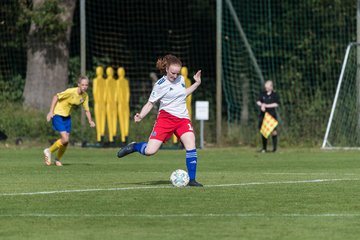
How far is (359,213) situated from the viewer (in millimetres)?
12633

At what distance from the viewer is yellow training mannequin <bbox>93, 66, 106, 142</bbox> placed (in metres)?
32.1

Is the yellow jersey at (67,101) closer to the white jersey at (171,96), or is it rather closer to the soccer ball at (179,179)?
the white jersey at (171,96)

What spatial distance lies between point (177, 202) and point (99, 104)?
18.8 metres

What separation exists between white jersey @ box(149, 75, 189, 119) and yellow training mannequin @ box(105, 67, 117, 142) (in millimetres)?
15768

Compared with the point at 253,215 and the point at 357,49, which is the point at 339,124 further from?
the point at 253,215

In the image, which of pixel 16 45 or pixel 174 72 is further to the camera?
pixel 16 45

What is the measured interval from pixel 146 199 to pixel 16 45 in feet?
75.3

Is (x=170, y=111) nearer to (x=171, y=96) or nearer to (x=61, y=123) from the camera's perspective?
(x=171, y=96)

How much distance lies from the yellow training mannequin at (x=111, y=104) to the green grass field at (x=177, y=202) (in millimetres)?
8999

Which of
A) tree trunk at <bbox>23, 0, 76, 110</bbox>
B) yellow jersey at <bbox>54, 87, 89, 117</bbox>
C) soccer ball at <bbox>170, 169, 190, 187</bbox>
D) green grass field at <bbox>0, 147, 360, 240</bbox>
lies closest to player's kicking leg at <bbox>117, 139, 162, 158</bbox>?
green grass field at <bbox>0, 147, 360, 240</bbox>

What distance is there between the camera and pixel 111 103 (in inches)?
1280

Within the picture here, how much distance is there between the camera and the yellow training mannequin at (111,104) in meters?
32.2

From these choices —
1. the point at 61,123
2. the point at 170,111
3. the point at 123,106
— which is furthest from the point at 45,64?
the point at 170,111

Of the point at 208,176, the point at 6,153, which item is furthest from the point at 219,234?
the point at 6,153
